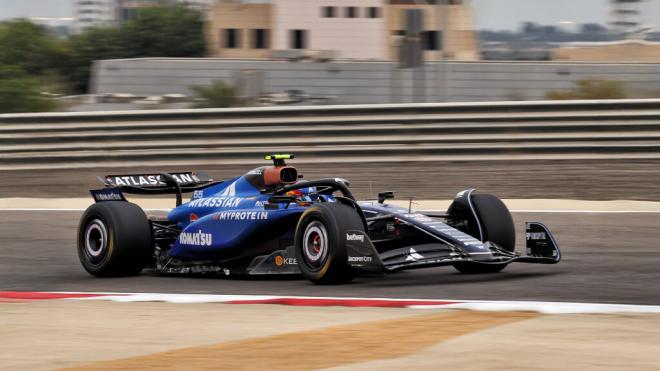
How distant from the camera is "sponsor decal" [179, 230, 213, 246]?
977cm

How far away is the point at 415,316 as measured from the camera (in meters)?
7.07

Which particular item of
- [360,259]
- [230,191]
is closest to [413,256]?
[360,259]

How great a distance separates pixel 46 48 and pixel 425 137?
5227 centimetres

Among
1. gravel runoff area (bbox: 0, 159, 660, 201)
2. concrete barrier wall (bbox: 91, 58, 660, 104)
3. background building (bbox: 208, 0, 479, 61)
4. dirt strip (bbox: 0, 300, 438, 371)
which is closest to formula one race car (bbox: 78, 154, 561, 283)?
dirt strip (bbox: 0, 300, 438, 371)

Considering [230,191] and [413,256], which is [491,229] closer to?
[413,256]

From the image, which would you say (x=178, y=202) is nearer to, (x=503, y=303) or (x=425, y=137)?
(x=503, y=303)

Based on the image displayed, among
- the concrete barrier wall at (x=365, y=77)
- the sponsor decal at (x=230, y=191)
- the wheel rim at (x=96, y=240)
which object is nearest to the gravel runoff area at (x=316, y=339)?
the wheel rim at (x=96, y=240)

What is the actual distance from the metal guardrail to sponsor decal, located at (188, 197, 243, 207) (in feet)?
20.4

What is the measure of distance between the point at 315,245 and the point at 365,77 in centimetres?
3651

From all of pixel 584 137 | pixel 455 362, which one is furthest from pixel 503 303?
pixel 584 137

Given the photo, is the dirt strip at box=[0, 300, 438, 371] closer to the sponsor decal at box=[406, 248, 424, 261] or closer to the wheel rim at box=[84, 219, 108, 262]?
the sponsor decal at box=[406, 248, 424, 261]

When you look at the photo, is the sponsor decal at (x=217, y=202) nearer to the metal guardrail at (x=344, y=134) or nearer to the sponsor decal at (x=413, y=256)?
the sponsor decal at (x=413, y=256)

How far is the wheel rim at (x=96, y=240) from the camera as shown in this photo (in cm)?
993

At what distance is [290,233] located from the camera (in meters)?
9.45
